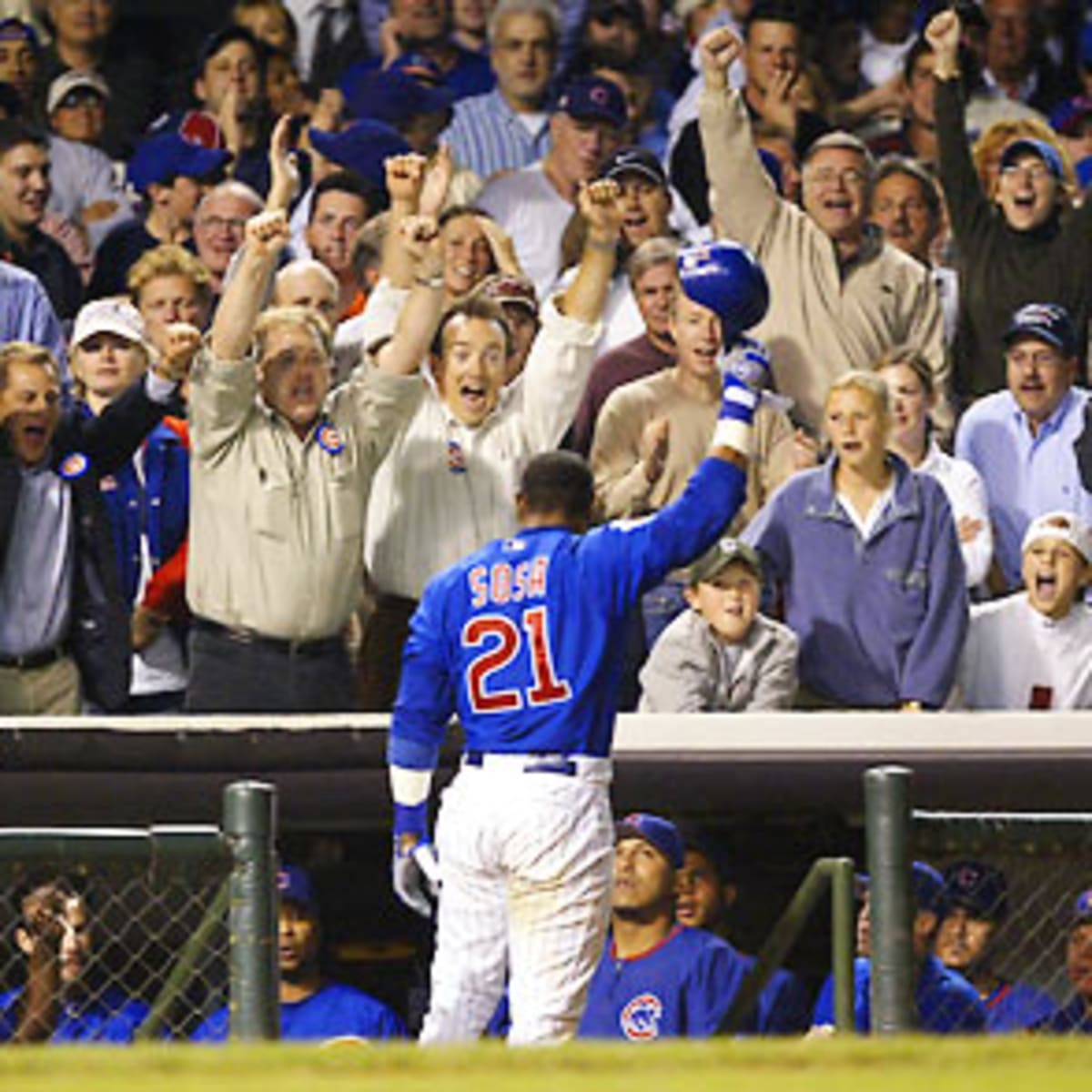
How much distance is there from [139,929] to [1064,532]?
111 inches

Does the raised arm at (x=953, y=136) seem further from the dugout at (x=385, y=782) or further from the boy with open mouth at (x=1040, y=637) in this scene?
the dugout at (x=385, y=782)

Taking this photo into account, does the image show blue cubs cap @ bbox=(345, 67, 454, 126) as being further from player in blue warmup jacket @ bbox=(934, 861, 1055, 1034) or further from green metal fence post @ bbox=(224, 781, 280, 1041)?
green metal fence post @ bbox=(224, 781, 280, 1041)

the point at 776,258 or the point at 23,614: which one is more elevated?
the point at 776,258

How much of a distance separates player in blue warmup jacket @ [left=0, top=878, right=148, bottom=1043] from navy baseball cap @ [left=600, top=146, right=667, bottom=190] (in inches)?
147

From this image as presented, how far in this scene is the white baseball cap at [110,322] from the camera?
9086 millimetres

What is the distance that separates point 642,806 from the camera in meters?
7.92

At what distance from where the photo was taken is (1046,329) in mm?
9391

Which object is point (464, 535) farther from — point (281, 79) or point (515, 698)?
point (281, 79)

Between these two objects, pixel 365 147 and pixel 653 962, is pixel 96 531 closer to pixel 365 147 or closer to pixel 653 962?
pixel 653 962

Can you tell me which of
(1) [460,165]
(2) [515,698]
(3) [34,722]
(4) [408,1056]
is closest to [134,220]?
(1) [460,165]

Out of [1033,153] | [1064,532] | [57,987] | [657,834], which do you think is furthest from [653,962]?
[1033,153]

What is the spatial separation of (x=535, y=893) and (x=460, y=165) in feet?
15.0

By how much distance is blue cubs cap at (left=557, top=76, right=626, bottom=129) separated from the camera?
10570 millimetres

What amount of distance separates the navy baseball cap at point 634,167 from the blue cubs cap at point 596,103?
0.57 meters
